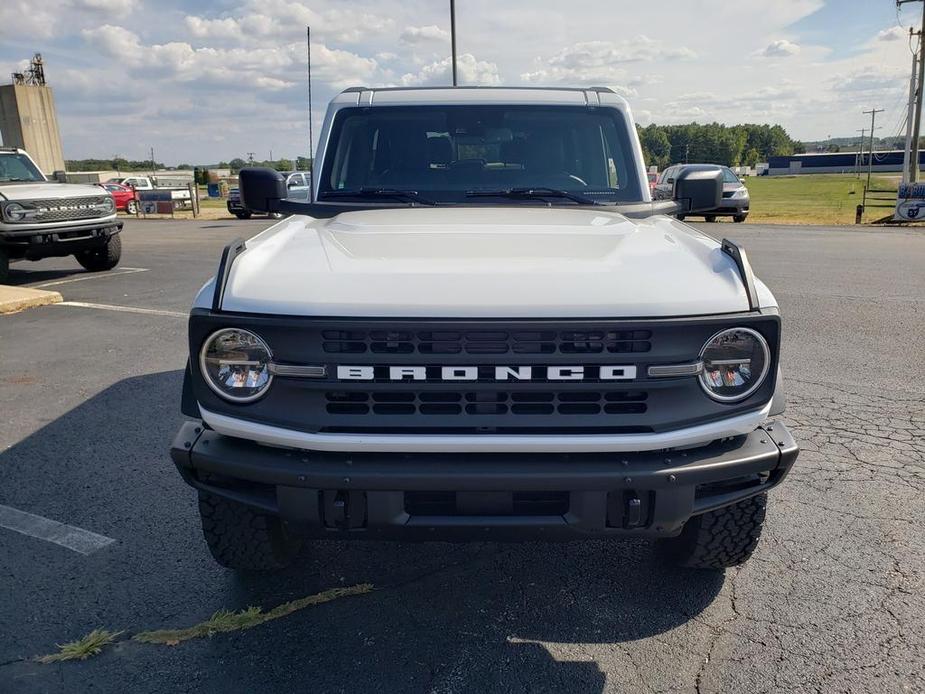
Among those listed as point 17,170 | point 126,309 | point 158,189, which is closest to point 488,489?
point 126,309

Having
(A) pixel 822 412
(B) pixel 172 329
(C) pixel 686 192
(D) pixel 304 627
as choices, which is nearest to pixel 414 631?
(D) pixel 304 627

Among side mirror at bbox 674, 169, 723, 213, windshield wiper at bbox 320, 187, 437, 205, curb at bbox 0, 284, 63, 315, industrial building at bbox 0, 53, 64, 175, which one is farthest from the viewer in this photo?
industrial building at bbox 0, 53, 64, 175

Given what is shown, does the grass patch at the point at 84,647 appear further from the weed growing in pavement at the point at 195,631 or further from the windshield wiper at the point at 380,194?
the windshield wiper at the point at 380,194

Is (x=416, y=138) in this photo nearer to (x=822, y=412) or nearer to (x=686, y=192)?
(x=686, y=192)

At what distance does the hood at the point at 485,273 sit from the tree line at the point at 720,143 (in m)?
117

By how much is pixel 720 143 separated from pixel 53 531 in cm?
15829

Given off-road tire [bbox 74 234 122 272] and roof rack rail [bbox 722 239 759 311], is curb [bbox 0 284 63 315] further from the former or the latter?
roof rack rail [bbox 722 239 759 311]

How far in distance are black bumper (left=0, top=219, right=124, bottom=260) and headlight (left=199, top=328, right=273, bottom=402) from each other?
32.6 feet

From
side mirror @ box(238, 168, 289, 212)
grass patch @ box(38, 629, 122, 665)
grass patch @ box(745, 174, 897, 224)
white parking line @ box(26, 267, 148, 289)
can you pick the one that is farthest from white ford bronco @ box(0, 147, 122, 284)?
grass patch @ box(745, 174, 897, 224)

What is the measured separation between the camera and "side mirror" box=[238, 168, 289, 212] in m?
4.01

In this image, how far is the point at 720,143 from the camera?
147875mm

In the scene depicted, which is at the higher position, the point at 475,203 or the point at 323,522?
the point at 475,203

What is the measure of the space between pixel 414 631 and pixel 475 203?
79.9 inches

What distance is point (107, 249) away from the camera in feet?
40.7
